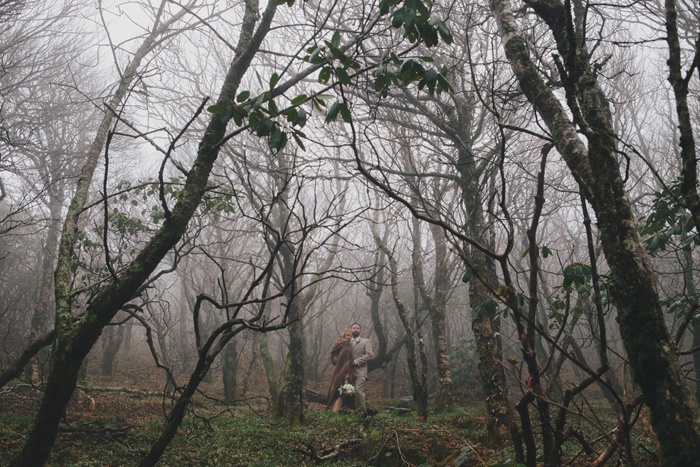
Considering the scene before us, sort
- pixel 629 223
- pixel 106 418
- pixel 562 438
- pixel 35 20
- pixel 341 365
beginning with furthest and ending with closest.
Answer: pixel 341 365 → pixel 35 20 → pixel 106 418 → pixel 629 223 → pixel 562 438

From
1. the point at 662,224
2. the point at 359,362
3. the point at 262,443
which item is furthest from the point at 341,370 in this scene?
the point at 662,224

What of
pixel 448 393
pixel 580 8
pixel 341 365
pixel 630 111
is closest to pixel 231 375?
pixel 341 365

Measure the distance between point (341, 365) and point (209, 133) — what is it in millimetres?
8559

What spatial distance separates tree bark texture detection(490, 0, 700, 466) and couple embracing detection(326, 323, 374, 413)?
9.12 meters

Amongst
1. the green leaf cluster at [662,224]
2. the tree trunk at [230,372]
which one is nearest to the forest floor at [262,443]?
the green leaf cluster at [662,224]

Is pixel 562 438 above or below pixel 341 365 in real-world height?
above

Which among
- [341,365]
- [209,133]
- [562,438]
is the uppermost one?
[209,133]

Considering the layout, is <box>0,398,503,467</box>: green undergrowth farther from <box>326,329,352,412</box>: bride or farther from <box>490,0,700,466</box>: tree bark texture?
<box>326,329,352,412</box>: bride

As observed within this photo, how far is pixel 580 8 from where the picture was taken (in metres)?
4.68

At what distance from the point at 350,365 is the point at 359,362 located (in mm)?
346

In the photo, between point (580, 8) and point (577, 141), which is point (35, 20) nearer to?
point (580, 8)

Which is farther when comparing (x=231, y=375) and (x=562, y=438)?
(x=231, y=375)

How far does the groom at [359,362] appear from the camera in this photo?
387 inches

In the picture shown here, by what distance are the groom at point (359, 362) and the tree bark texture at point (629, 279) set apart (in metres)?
9.02
